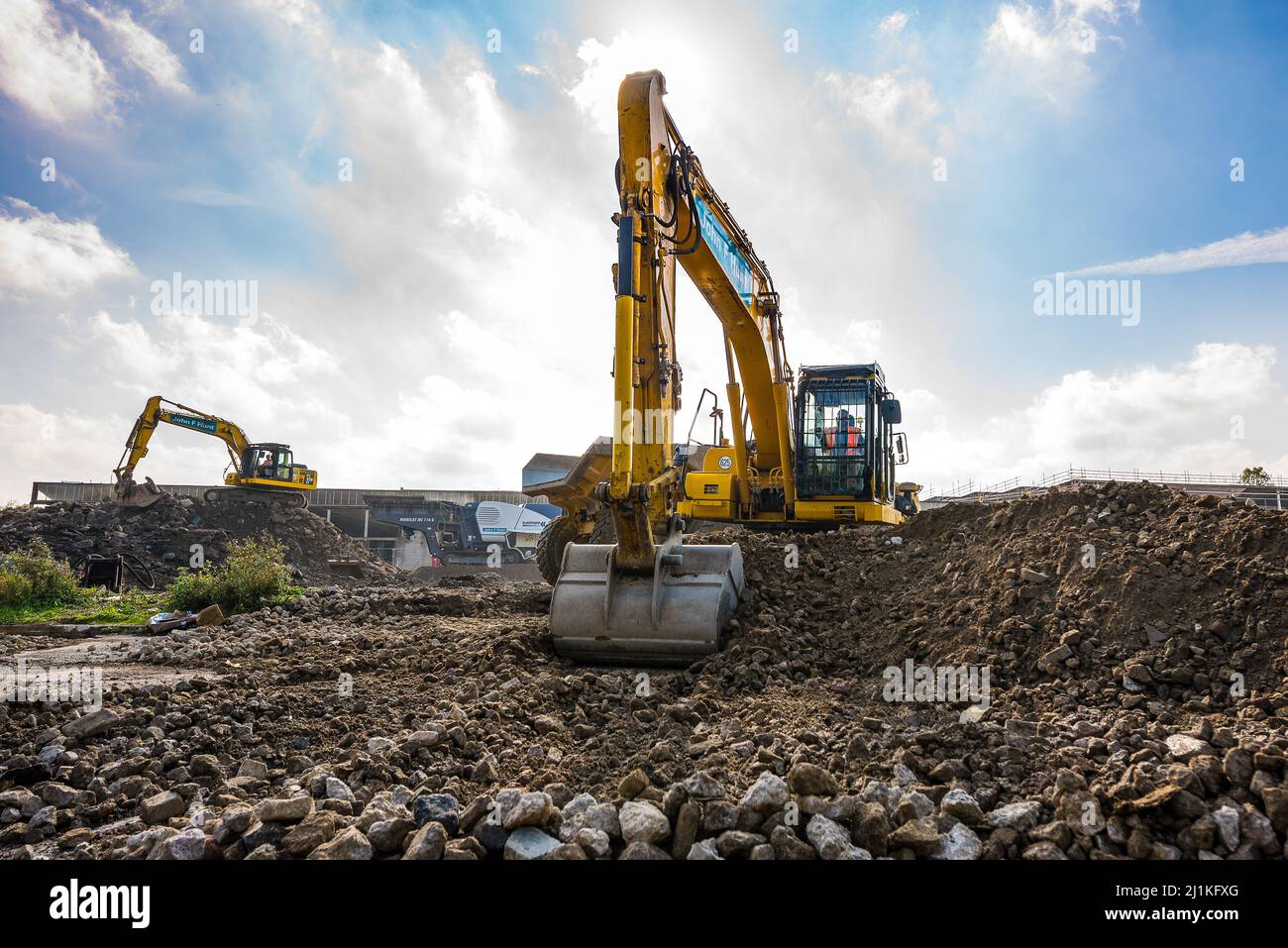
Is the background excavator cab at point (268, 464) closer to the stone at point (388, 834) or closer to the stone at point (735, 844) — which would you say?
the stone at point (388, 834)

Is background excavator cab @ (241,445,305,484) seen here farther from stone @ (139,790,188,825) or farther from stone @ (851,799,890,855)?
stone @ (851,799,890,855)

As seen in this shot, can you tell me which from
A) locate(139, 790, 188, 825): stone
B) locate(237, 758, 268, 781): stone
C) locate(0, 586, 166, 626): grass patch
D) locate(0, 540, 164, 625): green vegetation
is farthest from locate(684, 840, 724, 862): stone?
locate(0, 540, 164, 625): green vegetation

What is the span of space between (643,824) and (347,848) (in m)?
1.02

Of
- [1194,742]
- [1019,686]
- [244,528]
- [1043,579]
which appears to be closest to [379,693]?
[1019,686]

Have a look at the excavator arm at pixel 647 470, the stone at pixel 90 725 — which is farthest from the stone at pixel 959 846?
the stone at pixel 90 725

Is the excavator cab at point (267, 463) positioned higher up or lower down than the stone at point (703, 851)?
higher up

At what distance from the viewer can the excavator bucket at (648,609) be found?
5.31 meters

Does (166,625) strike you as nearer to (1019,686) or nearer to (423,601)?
(423,601)

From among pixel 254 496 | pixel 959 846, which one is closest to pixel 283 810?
pixel 959 846

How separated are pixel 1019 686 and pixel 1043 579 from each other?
53.6 inches

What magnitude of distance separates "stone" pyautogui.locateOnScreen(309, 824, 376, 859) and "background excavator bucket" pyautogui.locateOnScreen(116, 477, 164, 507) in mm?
23517

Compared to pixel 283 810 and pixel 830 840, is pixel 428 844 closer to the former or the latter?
pixel 283 810

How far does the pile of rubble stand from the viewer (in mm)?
2680
